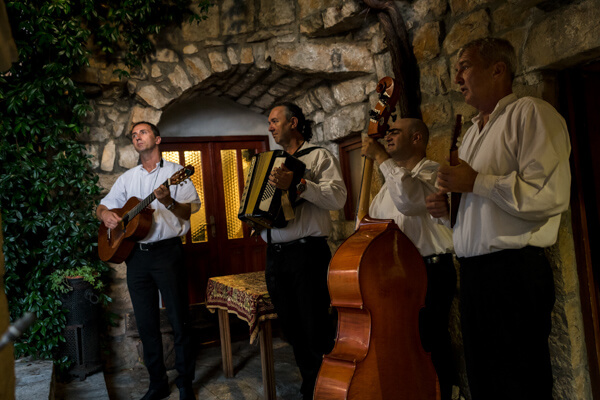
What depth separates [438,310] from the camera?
2.47 m

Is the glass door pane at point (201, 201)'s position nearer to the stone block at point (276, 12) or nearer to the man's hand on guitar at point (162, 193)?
the stone block at point (276, 12)

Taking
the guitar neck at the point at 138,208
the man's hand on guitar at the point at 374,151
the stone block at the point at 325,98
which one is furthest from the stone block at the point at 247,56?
the man's hand on guitar at the point at 374,151

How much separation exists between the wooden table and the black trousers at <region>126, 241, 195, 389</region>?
1.21ft

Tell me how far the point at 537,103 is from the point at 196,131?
371 centimetres

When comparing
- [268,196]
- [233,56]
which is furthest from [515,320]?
[233,56]

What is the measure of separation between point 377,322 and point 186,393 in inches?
67.4

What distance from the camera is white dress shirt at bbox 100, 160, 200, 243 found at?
3.18 metres

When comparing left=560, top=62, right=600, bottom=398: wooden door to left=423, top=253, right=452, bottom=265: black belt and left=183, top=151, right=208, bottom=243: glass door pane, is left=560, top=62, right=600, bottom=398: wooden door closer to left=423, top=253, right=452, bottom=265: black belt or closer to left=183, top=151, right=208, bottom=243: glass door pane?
left=423, top=253, right=452, bottom=265: black belt

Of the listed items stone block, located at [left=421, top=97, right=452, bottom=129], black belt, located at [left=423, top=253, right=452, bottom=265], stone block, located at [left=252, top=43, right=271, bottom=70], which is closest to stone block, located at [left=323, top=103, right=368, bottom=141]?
stone block, located at [left=252, top=43, right=271, bottom=70]

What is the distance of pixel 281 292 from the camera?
2693 mm

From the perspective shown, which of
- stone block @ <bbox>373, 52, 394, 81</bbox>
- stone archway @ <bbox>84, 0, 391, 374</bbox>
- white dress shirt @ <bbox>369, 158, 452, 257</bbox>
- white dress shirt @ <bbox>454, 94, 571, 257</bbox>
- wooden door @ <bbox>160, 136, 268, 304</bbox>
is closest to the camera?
white dress shirt @ <bbox>454, 94, 571, 257</bbox>

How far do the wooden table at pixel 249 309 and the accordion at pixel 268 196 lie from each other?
0.70 meters

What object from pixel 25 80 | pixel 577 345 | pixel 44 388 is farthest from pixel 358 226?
pixel 25 80

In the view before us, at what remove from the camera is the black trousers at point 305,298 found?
262 centimetres
